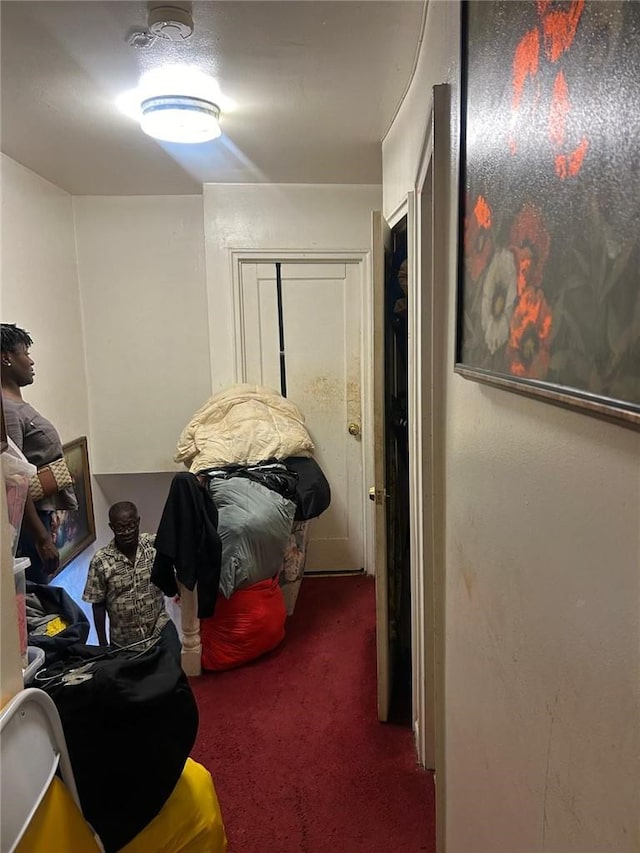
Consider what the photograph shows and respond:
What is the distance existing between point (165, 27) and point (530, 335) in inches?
57.3

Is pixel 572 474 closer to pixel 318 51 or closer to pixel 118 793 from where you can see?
pixel 118 793

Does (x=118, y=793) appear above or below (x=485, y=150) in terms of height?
below

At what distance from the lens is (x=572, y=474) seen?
60 cm

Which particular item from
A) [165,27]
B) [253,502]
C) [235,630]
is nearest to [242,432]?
[253,502]

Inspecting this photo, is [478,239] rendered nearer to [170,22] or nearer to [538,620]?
[538,620]

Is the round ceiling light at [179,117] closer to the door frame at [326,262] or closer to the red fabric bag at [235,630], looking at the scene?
the door frame at [326,262]

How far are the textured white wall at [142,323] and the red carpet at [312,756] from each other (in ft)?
5.41

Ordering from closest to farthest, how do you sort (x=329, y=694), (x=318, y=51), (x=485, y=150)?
(x=485, y=150), (x=318, y=51), (x=329, y=694)

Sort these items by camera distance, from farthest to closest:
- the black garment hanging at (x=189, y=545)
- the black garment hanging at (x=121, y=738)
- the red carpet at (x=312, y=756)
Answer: the black garment hanging at (x=189, y=545), the red carpet at (x=312, y=756), the black garment hanging at (x=121, y=738)

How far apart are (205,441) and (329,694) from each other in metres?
1.39

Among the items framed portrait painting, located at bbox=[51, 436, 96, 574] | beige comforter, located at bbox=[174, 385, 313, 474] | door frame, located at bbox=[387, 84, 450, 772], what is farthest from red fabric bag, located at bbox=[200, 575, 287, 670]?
framed portrait painting, located at bbox=[51, 436, 96, 574]

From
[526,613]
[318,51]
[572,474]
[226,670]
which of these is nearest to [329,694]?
[226,670]

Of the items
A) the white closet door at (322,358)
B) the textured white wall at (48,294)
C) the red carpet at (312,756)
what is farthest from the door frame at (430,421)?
the textured white wall at (48,294)

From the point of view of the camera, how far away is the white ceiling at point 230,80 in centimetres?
155
